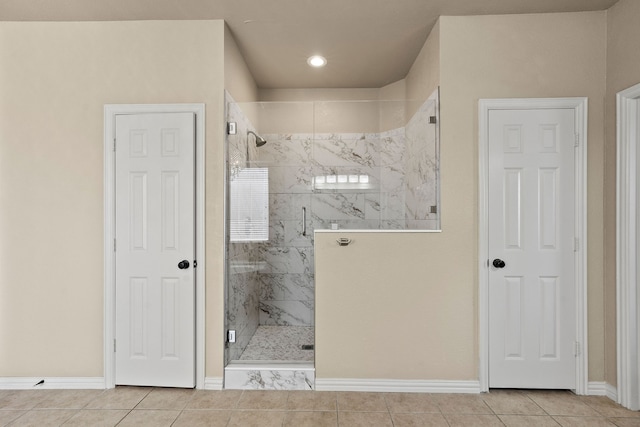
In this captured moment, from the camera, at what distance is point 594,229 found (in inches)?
107

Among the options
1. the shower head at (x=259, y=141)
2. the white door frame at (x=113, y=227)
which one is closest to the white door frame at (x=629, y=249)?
the shower head at (x=259, y=141)

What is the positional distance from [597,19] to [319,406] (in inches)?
134

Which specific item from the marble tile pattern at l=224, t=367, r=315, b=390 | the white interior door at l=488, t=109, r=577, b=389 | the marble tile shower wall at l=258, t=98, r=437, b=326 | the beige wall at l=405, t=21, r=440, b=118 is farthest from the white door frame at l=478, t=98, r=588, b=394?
the marble tile pattern at l=224, t=367, r=315, b=390

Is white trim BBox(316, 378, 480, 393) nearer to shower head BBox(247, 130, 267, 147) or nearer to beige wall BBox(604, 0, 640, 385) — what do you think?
beige wall BBox(604, 0, 640, 385)

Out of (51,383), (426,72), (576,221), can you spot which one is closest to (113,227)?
(51,383)

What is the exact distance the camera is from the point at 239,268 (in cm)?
304

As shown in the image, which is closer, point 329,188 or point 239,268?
point 329,188

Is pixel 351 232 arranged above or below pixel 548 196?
below

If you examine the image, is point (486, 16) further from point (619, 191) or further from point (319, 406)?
point (319, 406)

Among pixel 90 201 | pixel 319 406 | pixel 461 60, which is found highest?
pixel 461 60

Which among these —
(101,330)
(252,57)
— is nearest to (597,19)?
(252,57)

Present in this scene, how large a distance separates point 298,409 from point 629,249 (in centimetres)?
248

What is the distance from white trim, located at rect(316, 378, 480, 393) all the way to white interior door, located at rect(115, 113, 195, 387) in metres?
1.05

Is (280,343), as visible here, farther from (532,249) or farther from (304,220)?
(532,249)
